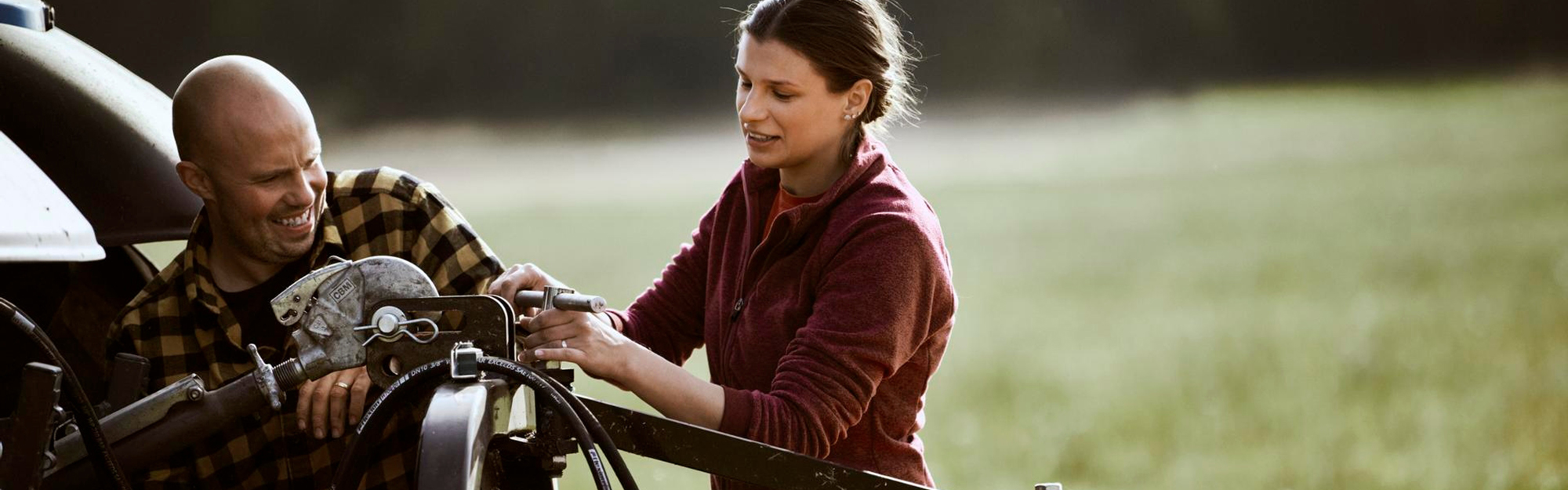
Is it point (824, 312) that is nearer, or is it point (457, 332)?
point (457, 332)

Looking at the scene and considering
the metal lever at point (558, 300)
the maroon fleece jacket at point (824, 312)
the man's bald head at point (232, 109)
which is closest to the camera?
the metal lever at point (558, 300)

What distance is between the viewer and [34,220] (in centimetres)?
128

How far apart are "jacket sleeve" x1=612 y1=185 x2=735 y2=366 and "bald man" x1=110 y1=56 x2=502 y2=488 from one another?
20 cm

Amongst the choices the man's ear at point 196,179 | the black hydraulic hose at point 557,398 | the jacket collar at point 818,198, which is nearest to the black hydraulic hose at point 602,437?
the black hydraulic hose at point 557,398

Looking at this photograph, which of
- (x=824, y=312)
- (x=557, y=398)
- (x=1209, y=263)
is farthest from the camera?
(x=1209, y=263)

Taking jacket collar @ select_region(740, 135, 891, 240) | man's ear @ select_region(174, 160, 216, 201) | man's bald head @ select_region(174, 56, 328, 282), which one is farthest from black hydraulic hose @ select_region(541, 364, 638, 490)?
man's ear @ select_region(174, 160, 216, 201)

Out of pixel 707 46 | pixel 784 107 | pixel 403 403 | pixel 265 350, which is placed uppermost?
pixel 784 107

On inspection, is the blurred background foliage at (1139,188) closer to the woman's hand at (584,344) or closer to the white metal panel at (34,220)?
the white metal panel at (34,220)

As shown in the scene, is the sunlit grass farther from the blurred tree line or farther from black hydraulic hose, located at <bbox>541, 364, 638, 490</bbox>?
black hydraulic hose, located at <bbox>541, 364, 638, 490</bbox>

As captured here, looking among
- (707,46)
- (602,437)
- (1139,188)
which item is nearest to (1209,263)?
(1139,188)

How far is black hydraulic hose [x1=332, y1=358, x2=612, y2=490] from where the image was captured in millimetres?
1152

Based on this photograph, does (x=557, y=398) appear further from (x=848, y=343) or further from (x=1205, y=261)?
(x=1205, y=261)

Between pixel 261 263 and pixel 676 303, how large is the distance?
0.53m

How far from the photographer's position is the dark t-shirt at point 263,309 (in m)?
1.73
